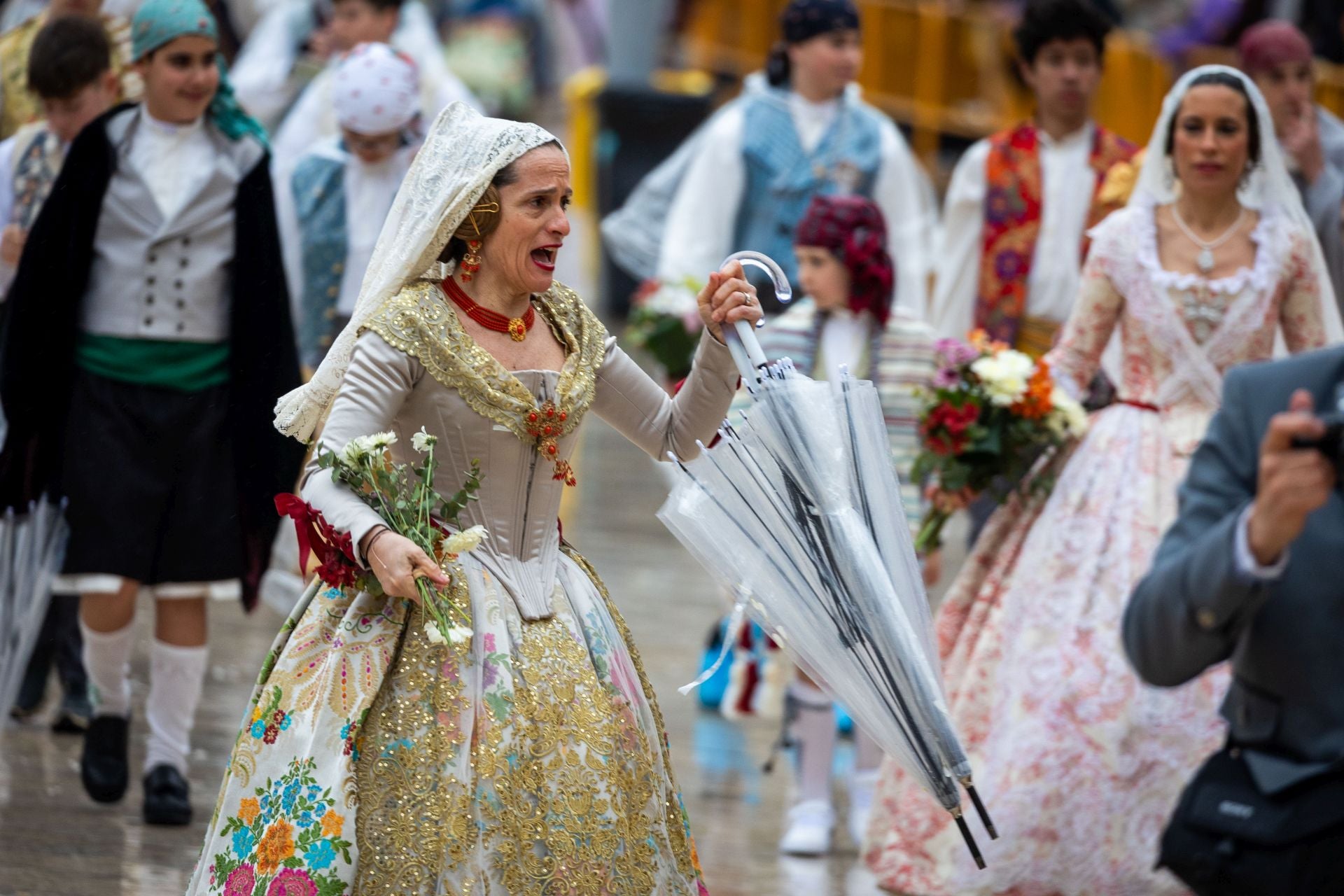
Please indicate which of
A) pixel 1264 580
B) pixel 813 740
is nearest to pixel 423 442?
pixel 1264 580

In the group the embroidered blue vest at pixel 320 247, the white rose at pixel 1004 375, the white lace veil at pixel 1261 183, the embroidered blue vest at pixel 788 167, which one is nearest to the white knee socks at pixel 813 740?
the white rose at pixel 1004 375

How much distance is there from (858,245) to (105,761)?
2863mm

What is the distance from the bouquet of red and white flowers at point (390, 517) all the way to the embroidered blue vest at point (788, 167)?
4.03 m

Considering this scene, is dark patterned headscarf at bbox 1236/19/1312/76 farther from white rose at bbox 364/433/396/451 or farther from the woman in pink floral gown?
white rose at bbox 364/433/396/451

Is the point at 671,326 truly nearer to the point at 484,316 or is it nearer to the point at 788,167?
the point at 788,167

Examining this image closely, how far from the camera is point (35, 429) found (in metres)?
6.12

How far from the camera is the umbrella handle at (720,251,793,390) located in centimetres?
434

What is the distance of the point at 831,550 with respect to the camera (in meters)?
4.12

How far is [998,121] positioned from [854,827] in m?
11.2

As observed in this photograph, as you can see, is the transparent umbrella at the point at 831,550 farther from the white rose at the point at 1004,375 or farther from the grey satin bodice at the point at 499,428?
the white rose at the point at 1004,375

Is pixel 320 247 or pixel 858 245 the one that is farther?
pixel 320 247

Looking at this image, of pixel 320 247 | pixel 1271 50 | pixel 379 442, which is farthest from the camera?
pixel 1271 50

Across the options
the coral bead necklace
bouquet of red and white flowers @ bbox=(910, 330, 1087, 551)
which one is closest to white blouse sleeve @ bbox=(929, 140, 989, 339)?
bouquet of red and white flowers @ bbox=(910, 330, 1087, 551)

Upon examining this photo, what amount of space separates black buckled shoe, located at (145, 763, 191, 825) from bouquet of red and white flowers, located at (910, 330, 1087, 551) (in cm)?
240
